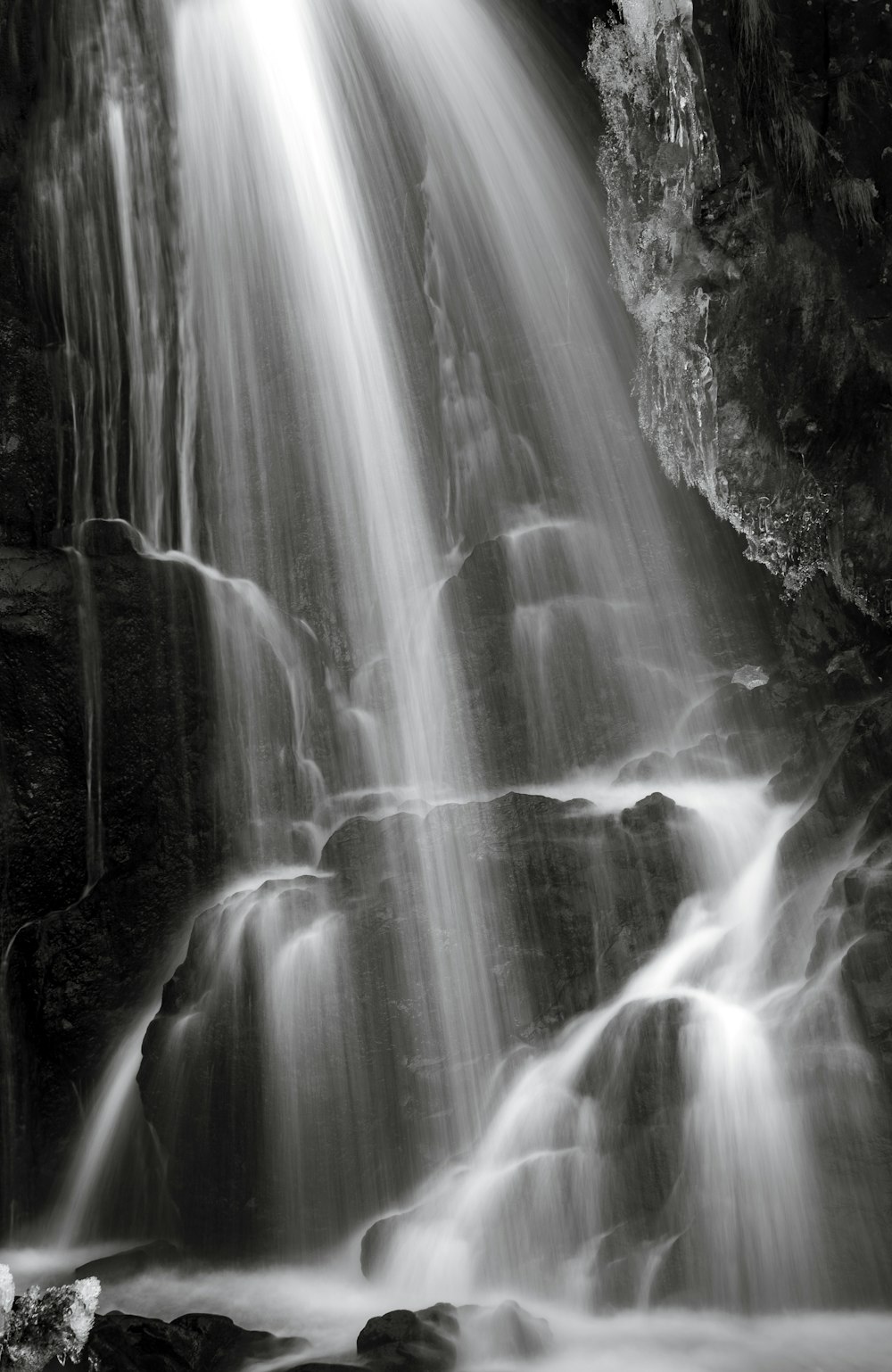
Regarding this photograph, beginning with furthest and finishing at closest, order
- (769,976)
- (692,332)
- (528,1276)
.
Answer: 1. (692,332)
2. (769,976)
3. (528,1276)

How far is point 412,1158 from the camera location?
9.10m

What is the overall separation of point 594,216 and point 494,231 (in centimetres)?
147

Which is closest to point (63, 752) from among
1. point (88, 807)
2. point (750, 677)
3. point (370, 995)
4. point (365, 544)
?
point (88, 807)

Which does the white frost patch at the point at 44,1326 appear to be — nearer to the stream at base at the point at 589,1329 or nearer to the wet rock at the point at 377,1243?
the stream at base at the point at 589,1329

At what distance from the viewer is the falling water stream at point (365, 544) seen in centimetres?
955

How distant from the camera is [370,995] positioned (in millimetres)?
9734

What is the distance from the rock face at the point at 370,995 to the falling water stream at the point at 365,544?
0.04 m

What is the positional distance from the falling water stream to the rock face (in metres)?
0.04

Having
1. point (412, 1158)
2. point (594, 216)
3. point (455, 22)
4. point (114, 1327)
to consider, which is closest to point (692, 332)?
point (594, 216)

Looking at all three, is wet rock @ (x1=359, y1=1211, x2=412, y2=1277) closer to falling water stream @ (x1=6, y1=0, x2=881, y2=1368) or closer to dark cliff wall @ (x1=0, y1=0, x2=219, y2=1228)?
falling water stream @ (x1=6, y1=0, x2=881, y2=1368)

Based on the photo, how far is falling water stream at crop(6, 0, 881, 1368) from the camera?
9.55m

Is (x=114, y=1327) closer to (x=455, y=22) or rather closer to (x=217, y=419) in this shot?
(x=217, y=419)

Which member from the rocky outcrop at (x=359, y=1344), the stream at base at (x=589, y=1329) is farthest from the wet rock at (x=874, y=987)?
the rocky outcrop at (x=359, y=1344)

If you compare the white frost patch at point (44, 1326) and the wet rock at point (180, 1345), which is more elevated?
the white frost patch at point (44, 1326)
